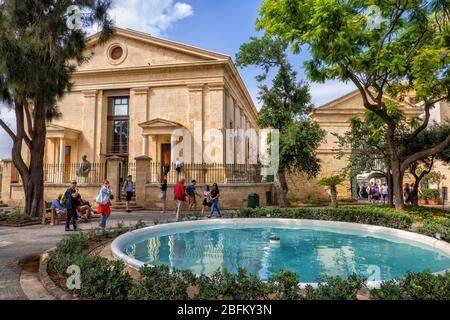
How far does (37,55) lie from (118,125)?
15.6 metres

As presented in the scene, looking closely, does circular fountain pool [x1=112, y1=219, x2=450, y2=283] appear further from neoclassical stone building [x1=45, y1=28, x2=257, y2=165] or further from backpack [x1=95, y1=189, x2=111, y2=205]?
neoclassical stone building [x1=45, y1=28, x2=257, y2=165]

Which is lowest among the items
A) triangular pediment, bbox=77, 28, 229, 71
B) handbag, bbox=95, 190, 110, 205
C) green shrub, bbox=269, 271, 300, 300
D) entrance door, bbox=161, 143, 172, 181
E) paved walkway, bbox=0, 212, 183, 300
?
paved walkway, bbox=0, 212, 183, 300

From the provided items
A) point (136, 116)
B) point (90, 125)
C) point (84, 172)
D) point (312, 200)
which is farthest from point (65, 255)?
point (90, 125)

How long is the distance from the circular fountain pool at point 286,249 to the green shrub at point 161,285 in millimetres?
947

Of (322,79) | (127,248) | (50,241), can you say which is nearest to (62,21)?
(50,241)

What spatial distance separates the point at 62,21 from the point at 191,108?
13.2 meters

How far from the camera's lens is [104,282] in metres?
4.29

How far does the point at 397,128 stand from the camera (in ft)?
55.7

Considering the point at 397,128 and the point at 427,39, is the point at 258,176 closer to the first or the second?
the point at 397,128

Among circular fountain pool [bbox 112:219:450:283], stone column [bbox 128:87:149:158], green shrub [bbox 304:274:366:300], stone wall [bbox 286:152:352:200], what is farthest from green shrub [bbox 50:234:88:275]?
stone wall [bbox 286:152:352:200]

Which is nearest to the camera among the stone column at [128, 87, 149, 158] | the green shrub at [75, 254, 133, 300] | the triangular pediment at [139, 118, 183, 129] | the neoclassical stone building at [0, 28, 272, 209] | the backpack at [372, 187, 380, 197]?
the green shrub at [75, 254, 133, 300]

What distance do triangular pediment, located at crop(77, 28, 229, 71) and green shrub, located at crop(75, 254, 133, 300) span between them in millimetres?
23244

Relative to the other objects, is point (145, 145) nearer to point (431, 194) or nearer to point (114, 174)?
point (114, 174)

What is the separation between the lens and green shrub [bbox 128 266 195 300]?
3.96 meters
